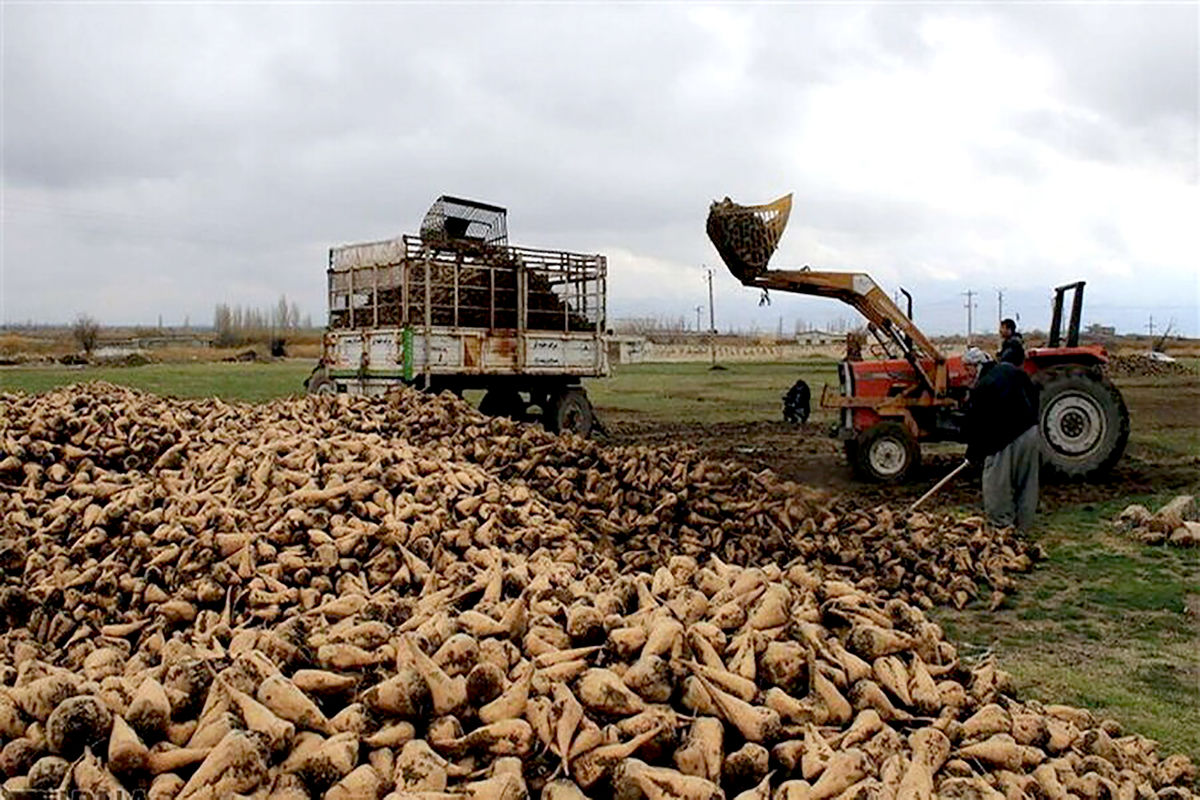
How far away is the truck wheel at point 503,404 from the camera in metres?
15.2

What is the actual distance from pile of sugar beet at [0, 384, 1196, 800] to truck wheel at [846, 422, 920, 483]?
354 centimetres

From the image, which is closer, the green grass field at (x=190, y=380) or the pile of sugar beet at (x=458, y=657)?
the pile of sugar beet at (x=458, y=657)

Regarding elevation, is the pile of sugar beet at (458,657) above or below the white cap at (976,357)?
below

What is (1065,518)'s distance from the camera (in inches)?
400

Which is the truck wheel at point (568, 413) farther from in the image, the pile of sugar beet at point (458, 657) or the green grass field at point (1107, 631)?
the green grass field at point (1107, 631)

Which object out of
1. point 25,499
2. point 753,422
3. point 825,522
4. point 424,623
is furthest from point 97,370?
point 424,623

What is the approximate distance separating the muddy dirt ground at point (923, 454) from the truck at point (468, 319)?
2199 millimetres

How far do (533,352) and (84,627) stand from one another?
30.4 feet

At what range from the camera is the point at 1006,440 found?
924 centimetres

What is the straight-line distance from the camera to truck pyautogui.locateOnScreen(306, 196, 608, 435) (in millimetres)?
13484

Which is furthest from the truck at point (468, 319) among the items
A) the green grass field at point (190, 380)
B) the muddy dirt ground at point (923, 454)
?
the green grass field at point (190, 380)

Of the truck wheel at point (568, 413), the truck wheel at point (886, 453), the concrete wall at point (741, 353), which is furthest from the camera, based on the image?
the concrete wall at point (741, 353)

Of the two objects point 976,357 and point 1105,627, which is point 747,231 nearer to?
point 976,357

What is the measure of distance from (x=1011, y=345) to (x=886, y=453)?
242cm
